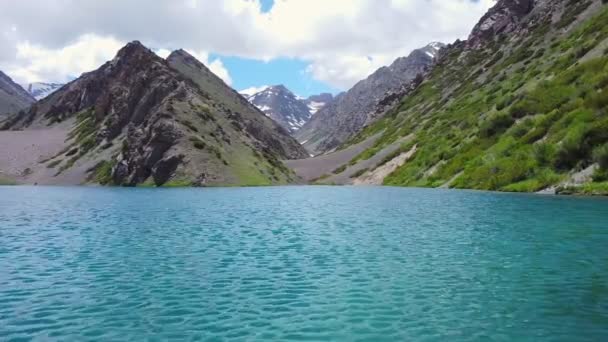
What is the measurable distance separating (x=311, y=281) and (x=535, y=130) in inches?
3069

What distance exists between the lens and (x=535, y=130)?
293 ft

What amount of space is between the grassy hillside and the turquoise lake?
28155mm

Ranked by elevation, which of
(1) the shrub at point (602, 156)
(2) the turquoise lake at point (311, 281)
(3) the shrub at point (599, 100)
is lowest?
(2) the turquoise lake at point (311, 281)

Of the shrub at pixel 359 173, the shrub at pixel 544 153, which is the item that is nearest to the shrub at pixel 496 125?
the shrub at pixel 544 153

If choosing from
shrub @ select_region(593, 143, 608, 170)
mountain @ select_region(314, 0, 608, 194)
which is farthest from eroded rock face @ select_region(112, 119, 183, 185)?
shrub @ select_region(593, 143, 608, 170)

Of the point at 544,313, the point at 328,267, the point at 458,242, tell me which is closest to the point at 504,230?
the point at 458,242

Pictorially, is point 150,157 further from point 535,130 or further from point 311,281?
point 311,281

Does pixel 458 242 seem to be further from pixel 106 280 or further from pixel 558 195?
pixel 558 195

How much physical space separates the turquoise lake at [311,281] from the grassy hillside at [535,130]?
28155 millimetres

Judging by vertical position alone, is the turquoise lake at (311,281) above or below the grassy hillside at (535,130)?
below

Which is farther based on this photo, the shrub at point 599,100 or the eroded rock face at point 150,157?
the eroded rock face at point 150,157

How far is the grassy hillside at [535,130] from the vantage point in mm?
72125

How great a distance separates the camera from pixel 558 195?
2717 inches

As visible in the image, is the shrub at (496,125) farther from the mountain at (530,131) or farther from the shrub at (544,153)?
the shrub at (544,153)
